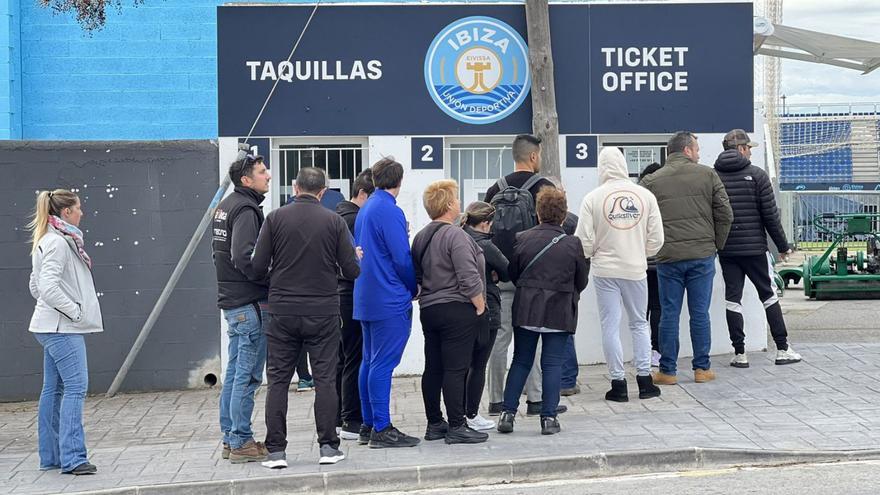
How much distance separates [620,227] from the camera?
9.66 metres

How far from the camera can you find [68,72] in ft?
53.3

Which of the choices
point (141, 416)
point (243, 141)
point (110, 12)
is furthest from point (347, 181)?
point (110, 12)

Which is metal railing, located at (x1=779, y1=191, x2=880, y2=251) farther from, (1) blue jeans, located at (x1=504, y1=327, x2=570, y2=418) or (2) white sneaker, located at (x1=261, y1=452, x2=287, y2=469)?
(2) white sneaker, located at (x1=261, y1=452, x2=287, y2=469)

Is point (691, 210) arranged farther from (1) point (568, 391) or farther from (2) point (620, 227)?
(1) point (568, 391)

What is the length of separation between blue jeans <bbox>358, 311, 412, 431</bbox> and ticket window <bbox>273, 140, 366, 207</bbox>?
377cm

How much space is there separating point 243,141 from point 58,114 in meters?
5.69

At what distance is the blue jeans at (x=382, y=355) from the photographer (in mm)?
8289

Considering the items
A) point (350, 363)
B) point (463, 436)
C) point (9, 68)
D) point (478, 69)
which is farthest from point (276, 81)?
point (9, 68)

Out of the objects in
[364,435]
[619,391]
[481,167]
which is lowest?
[364,435]

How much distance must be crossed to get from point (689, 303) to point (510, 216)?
220 centimetres

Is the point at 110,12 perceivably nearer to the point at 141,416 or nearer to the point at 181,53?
the point at 181,53

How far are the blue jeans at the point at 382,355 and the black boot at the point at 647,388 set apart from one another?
2.36m

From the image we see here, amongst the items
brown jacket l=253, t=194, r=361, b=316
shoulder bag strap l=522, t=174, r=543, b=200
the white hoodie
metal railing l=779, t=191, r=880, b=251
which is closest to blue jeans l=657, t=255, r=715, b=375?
the white hoodie

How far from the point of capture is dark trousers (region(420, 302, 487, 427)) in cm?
828
